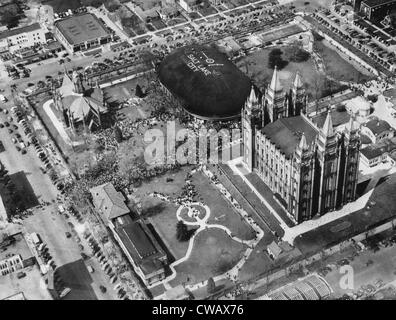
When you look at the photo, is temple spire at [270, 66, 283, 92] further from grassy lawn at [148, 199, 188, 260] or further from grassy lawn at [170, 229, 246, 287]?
grassy lawn at [148, 199, 188, 260]

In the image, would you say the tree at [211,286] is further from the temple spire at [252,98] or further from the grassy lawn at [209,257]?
the temple spire at [252,98]

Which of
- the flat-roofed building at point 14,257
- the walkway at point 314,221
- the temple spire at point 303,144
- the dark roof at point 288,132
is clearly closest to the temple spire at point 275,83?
the dark roof at point 288,132

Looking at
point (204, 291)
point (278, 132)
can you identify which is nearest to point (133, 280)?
→ point (204, 291)

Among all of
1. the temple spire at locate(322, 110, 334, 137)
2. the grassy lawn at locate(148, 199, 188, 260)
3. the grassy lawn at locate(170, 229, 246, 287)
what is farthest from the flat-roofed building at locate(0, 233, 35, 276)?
the temple spire at locate(322, 110, 334, 137)

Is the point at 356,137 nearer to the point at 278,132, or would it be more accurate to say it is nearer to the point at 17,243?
the point at 278,132
